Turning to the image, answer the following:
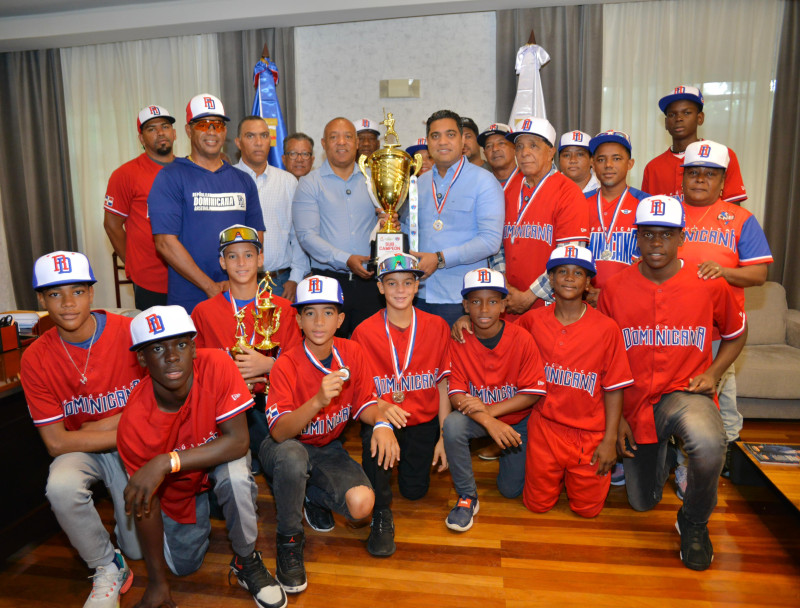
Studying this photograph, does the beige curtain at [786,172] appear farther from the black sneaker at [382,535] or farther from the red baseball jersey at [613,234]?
the black sneaker at [382,535]

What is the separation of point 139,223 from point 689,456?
336cm

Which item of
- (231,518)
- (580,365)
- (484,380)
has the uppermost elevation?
(580,365)

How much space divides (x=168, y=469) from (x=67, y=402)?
672 mm

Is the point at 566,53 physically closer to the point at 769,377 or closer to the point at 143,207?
the point at 769,377

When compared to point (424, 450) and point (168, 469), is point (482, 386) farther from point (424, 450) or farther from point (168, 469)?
point (168, 469)

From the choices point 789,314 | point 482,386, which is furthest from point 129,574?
point 789,314

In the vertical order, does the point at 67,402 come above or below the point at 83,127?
below

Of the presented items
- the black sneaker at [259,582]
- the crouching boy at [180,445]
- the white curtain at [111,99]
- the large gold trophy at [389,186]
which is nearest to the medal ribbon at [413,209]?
the large gold trophy at [389,186]

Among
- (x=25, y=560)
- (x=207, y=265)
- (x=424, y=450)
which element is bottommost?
(x=25, y=560)

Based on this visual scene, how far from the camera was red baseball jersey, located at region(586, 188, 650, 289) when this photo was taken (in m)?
3.14

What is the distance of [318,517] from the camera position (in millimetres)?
2727

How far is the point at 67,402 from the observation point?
2.35 m

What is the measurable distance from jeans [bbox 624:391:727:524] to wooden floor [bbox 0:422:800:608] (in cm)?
15

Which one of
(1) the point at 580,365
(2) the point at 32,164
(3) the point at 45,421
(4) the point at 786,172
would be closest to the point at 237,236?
(3) the point at 45,421
